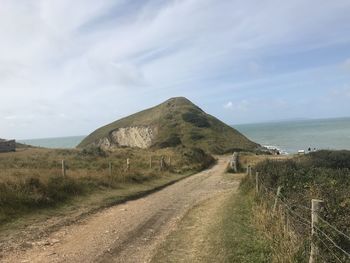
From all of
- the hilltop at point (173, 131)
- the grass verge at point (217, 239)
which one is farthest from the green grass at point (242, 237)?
the hilltop at point (173, 131)

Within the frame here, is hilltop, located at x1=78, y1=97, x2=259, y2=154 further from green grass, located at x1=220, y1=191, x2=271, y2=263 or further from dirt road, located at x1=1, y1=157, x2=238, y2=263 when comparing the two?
green grass, located at x1=220, y1=191, x2=271, y2=263

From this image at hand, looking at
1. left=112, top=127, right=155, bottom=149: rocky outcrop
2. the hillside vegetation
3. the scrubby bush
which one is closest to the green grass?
the hillside vegetation

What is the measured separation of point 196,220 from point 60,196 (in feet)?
18.7

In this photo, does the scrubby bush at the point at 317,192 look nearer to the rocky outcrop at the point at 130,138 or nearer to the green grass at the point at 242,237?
the green grass at the point at 242,237

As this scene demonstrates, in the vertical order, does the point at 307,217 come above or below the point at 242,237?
above

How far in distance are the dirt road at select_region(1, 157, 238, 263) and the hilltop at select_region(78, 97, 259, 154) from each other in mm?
56096

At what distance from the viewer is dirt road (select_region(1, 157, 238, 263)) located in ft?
34.3

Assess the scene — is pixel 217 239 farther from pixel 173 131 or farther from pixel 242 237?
pixel 173 131

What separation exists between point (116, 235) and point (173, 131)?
7957 cm

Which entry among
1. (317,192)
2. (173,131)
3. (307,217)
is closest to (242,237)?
(317,192)

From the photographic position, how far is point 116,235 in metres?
12.6

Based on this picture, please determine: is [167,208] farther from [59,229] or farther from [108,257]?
[108,257]

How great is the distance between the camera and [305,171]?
1609 centimetres

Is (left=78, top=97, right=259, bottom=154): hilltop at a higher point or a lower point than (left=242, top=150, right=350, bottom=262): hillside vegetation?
higher
